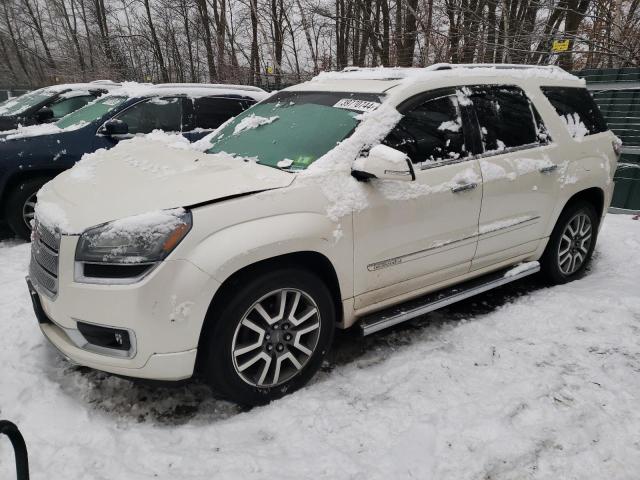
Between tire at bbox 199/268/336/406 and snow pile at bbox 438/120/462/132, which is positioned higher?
snow pile at bbox 438/120/462/132

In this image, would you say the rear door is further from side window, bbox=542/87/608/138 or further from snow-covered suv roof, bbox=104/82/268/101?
snow-covered suv roof, bbox=104/82/268/101

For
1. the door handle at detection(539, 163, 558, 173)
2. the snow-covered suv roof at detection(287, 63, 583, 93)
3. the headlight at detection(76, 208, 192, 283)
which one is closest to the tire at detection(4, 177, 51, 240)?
the snow-covered suv roof at detection(287, 63, 583, 93)

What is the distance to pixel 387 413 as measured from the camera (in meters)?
2.61

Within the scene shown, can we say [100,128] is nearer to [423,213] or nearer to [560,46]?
[423,213]

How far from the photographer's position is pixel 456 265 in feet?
11.2

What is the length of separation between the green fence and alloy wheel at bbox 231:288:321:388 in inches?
254

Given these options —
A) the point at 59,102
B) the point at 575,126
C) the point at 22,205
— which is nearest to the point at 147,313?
the point at 575,126

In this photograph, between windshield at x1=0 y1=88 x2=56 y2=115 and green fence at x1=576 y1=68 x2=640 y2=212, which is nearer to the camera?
green fence at x1=576 y1=68 x2=640 y2=212

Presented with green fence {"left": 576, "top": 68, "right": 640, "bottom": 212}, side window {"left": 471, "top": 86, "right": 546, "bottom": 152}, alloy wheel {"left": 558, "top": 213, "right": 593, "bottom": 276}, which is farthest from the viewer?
green fence {"left": 576, "top": 68, "right": 640, "bottom": 212}

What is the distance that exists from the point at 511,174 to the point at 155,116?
15.3 feet

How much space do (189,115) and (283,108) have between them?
322 cm

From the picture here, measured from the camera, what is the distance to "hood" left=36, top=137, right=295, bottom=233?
2439mm

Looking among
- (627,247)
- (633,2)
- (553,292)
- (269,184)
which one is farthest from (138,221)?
(633,2)

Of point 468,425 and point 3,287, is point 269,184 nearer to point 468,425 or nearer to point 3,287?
point 468,425
